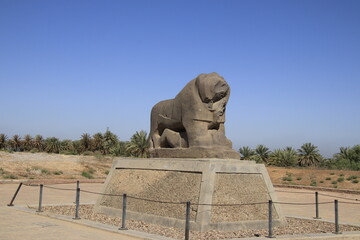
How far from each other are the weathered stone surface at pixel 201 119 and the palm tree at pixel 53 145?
42608mm

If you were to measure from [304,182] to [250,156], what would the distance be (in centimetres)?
994

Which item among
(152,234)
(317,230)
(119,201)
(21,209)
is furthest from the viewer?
(21,209)

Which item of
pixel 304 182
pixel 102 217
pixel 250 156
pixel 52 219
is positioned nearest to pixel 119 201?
pixel 102 217

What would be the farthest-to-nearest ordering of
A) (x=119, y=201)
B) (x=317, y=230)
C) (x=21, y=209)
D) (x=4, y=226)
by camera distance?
(x=21, y=209), (x=119, y=201), (x=317, y=230), (x=4, y=226)

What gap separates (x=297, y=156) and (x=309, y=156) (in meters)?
1.37

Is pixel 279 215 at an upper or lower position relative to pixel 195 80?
lower

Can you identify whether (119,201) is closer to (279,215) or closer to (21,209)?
(21,209)

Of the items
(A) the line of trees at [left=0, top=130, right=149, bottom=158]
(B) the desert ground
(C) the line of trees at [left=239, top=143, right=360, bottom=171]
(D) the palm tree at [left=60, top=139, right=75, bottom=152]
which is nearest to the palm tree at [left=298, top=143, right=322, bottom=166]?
(C) the line of trees at [left=239, top=143, right=360, bottom=171]

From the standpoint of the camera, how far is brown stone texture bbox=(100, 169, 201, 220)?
316 inches

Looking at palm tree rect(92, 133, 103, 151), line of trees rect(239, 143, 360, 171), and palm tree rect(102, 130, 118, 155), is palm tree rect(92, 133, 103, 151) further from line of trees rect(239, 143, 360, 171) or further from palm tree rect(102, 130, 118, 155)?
line of trees rect(239, 143, 360, 171)

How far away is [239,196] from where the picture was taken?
816 centimetres

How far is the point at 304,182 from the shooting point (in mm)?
25922

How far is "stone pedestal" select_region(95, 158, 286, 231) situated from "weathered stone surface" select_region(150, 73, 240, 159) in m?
0.42

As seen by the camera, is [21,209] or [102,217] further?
[21,209]
